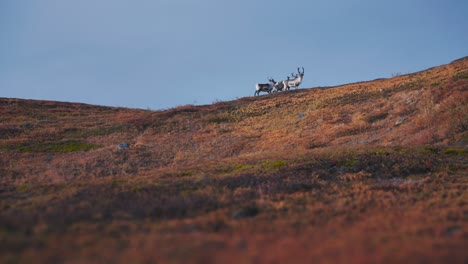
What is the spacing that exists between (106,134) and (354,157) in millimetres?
24906

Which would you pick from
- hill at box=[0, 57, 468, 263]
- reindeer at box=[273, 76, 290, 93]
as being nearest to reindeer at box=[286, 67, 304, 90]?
reindeer at box=[273, 76, 290, 93]

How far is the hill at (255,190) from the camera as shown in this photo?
867cm

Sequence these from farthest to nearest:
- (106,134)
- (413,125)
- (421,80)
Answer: (421,80) < (106,134) < (413,125)

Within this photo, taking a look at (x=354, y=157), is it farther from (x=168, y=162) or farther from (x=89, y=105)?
(x=89, y=105)

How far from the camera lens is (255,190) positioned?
604 inches

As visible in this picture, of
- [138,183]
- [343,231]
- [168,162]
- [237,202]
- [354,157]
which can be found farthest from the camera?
[168,162]

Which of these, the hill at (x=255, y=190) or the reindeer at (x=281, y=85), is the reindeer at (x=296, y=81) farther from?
the hill at (x=255, y=190)

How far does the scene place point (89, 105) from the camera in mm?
58938

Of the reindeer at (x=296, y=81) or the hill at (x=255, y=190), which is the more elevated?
the reindeer at (x=296, y=81)

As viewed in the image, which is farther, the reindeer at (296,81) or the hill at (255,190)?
the reindeer at (296,81)

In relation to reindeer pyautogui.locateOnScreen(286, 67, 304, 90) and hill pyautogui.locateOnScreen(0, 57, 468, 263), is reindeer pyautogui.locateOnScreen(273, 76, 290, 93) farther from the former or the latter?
hill pyautogui.locateOnScreen(0, 57, 468, 263)

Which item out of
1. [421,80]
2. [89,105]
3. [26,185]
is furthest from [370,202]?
[89,105]

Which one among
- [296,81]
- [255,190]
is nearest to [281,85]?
[296,81]

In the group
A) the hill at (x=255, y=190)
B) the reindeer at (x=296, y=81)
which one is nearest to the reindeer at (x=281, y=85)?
the reindeer at (x=296, y=81)
